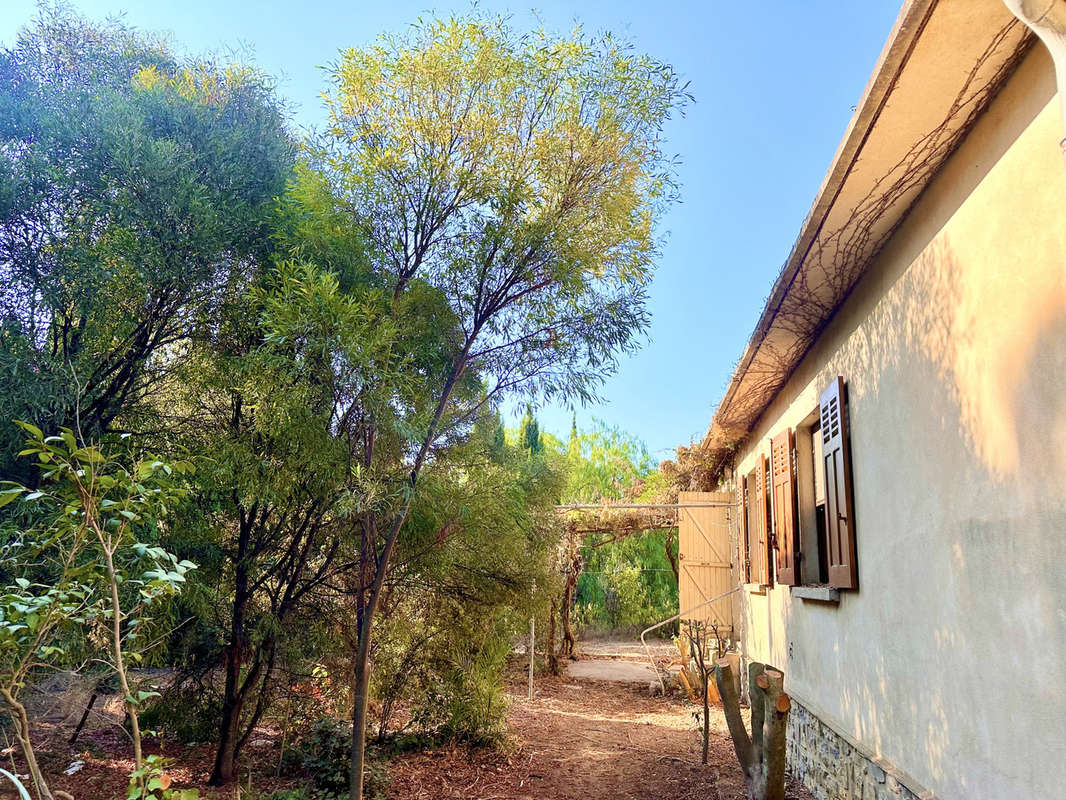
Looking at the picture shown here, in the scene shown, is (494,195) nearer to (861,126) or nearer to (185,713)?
(861,126)

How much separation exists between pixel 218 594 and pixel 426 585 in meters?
1.63

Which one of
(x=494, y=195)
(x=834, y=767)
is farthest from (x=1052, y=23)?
(x=834, y=767)

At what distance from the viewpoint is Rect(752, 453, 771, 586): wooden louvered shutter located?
7152 millimetres

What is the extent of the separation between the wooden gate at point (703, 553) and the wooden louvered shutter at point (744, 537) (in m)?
0.89

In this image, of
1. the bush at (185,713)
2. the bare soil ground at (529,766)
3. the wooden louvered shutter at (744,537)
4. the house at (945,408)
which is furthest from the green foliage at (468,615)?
the wooden louvered shutter at (744,537)

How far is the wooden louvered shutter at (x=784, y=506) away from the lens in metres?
5.82

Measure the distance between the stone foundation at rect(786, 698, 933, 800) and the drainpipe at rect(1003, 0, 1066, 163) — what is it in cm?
280

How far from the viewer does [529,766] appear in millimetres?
6551

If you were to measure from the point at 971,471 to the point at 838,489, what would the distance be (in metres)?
1.97

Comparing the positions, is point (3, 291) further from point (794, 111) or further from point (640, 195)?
point (794, 111)

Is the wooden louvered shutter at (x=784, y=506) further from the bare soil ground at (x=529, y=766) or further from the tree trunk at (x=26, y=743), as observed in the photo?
the tree trunk at (x=26, y=743)

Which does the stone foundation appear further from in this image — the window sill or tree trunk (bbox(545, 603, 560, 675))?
tree trunk (bbox(545, 603, 560, 675))

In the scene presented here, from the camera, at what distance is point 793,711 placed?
20.2 feet

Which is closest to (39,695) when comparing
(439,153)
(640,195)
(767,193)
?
(439,153)
